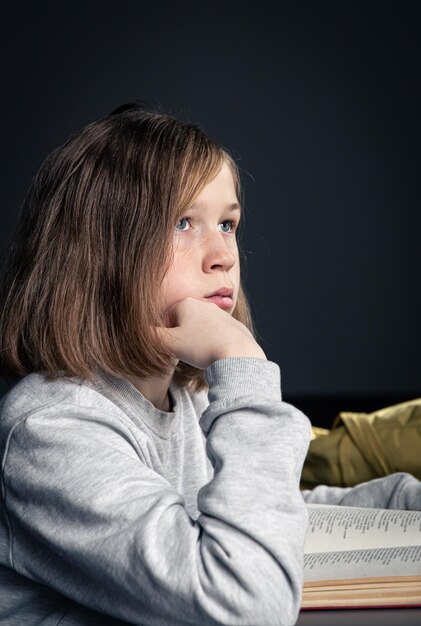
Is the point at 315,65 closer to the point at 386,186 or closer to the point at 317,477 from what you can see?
the point at 386,186

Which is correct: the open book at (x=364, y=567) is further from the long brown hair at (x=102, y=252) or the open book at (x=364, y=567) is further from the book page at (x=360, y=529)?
the long brown hair at (x=102, y=252)

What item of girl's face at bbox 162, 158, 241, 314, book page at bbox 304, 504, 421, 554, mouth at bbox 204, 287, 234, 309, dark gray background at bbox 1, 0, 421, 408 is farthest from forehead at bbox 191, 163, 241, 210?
dark gray background at bbox 1, 0, 421, 408

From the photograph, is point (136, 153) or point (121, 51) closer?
point (136, 153)

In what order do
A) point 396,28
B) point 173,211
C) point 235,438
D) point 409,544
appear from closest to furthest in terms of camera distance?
point 235,438 → point 409,544 → point 173,211 → point 396,28

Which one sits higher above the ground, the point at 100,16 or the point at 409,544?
the point at 100,16

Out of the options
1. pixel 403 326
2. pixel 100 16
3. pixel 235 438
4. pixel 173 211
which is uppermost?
pixel 100 16

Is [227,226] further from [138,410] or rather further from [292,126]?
[292,126]

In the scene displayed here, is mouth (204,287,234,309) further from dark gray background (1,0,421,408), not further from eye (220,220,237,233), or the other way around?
dark gray background (1,0,421,408)

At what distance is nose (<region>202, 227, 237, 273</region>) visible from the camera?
1.06 m

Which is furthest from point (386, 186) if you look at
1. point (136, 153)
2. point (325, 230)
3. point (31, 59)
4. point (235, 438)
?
point (235, 438)

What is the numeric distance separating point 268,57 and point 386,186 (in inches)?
19.4

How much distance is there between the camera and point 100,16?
8.66 feet

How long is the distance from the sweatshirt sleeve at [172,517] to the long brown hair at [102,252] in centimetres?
14

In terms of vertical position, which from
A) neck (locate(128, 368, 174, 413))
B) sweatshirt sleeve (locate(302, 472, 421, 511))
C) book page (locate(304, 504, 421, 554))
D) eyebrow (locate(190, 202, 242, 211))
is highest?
eyebrow (locate(190, 202, 242, 211))
